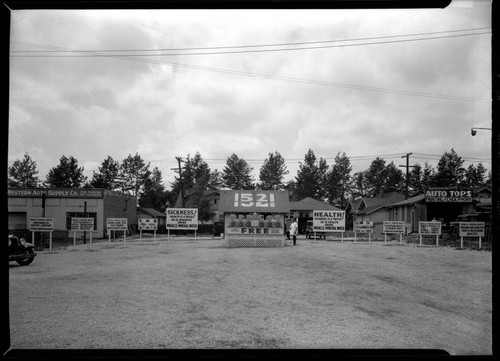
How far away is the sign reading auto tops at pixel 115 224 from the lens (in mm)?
14586

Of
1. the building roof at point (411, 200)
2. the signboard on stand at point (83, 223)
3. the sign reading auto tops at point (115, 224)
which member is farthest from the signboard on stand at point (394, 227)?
the signboard on stand at point (83, 223)

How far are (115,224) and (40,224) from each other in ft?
20.4

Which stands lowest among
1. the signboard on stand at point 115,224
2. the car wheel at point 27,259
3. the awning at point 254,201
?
the car wheel at point 27,259

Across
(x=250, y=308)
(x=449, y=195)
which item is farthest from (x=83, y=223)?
(x=449, y=195)

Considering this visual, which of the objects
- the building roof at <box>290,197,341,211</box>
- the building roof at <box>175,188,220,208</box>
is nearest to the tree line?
the building roof at <box>175,188,220,208</box>

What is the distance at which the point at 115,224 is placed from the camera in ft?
49.9

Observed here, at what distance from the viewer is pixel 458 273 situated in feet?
30.7

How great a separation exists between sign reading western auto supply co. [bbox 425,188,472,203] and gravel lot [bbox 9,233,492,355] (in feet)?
11.9

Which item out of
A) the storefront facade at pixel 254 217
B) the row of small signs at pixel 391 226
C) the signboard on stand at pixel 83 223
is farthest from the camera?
the storefront facade at pixel 254 217

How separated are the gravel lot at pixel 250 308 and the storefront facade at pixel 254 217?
29.3 feet

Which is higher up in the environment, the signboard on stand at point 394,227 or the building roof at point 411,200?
the building roof at point 411,200

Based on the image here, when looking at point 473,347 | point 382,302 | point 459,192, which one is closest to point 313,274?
point 382,302

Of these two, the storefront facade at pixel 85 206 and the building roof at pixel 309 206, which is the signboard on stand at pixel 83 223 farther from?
the building roof at pixel 309 206
